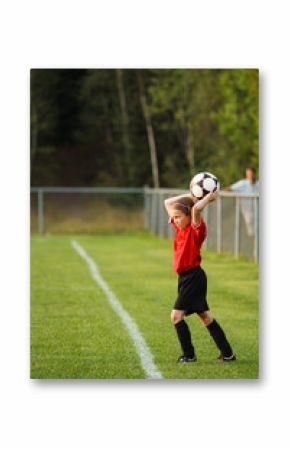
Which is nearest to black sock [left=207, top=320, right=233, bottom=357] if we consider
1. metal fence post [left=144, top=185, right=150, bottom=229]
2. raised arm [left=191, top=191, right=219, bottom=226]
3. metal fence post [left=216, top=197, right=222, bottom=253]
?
raised arm [left=191, top=191, right=219, bottom=226]

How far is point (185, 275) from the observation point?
1064cm

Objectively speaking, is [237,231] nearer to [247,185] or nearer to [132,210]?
[247,185]

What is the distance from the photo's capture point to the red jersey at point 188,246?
10555 mm

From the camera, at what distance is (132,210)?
1777 centimetres

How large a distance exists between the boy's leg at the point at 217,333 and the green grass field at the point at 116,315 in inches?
4.0

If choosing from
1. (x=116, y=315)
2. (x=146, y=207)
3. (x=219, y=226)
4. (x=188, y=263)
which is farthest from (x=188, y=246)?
(x=146, y=207)

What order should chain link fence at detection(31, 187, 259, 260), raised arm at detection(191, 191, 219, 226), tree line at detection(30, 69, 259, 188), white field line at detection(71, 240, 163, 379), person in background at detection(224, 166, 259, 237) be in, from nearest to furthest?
raised arm at detection(191, 191, 219, 226)
white field line at detection(71, 240, 163, 379)
tree line at detection(30, 69, 259, 188)
person in background at detection(224, 166, 259, 237)
chain link fence at detection(31, 187, 259, 260)

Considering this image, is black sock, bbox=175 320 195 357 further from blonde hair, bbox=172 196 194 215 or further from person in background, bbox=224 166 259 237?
person in background, bbox=224 166 259 237

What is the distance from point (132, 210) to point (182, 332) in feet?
23.4

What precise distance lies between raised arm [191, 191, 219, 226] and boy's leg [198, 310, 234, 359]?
68 cm

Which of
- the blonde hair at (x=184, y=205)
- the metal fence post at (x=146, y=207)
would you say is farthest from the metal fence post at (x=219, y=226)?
the blonde hair at (x=184, y=205)

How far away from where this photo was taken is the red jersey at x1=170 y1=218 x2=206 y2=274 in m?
10.6
